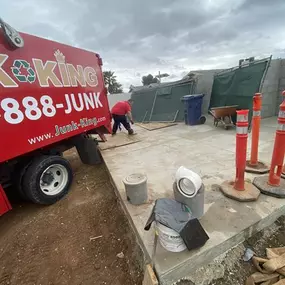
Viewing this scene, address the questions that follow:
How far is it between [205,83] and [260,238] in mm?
7584

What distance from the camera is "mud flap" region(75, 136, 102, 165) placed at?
427cm

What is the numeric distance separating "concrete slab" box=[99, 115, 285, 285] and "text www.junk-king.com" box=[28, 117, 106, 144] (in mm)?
916

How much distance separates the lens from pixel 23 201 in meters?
3.43

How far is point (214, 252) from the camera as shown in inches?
65.7

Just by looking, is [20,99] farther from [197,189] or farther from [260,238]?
[260,238]

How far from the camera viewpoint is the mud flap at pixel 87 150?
4.27m

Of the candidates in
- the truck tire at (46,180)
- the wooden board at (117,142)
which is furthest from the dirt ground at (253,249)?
the wooden board at (117,142)

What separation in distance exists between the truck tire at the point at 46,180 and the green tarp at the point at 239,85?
544 centimetres

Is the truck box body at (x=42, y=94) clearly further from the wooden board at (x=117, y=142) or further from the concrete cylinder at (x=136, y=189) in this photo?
the concrete cylinder at (x=136, y=189)

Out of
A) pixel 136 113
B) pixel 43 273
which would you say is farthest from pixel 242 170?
pixel 136 113

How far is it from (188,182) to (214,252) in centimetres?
64

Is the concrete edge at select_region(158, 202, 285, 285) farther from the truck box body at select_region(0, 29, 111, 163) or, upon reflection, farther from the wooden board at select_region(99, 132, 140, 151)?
the wooden board at select_region(99, 132, 140, 151)

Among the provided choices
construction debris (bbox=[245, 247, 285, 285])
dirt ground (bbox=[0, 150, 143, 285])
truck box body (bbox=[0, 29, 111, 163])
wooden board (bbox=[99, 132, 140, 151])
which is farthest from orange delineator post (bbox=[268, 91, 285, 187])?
wooden board (bbox=[99, 132, 140, 151])

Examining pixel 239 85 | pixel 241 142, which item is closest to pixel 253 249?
pixel 241 142
